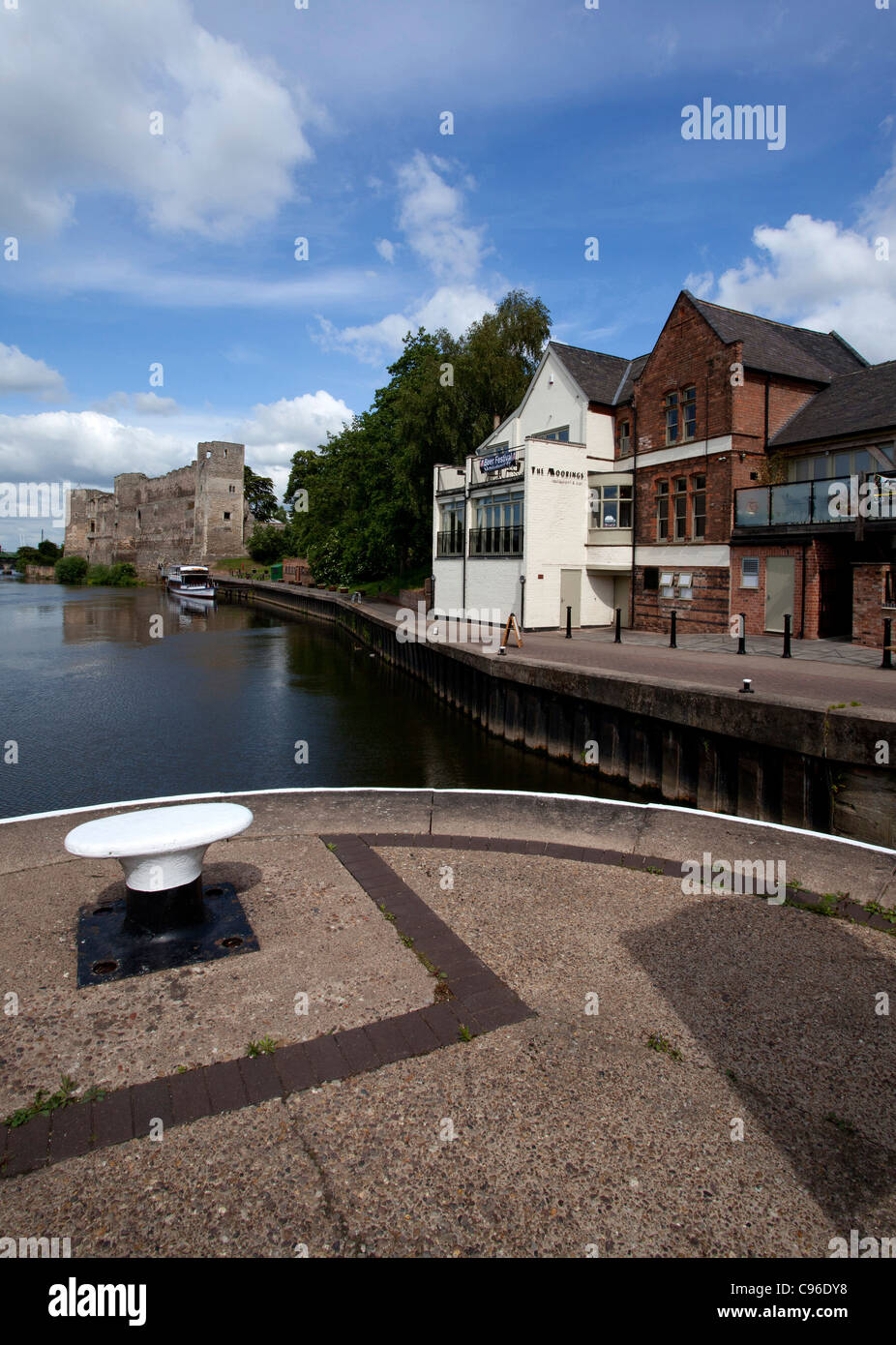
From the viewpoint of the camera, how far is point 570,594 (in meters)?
28.2

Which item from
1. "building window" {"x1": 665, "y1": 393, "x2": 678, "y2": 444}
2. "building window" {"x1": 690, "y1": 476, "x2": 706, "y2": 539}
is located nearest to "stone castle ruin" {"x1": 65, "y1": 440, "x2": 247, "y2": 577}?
"building window" {"x1": 665, "y1": 393, "x2": 678, "y2": 444}

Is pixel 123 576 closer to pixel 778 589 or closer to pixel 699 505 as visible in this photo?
pixel 699 505

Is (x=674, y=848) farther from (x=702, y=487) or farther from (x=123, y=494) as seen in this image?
(x=123, y=494)

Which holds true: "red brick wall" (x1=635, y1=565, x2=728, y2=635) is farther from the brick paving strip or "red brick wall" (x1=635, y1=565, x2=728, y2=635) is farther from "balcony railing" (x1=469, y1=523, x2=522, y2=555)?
the brick paving strip

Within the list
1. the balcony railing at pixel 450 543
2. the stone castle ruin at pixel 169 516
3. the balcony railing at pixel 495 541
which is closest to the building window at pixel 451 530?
the balcony railing at pixel 450 543

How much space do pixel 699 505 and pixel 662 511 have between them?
1.69 metres

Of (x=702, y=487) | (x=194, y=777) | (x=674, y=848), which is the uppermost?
(x=702, y=487)

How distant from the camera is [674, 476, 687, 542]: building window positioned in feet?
84.1

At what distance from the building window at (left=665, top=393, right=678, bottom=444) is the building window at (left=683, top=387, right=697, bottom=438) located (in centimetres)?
44

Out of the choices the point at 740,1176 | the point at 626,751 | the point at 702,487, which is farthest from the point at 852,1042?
the point at 702,487

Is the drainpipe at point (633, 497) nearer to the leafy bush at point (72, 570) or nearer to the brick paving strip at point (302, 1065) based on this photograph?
the brick paving strip at point (302, 1065)

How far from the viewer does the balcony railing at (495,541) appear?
28125 millimetres

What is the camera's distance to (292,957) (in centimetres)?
484
